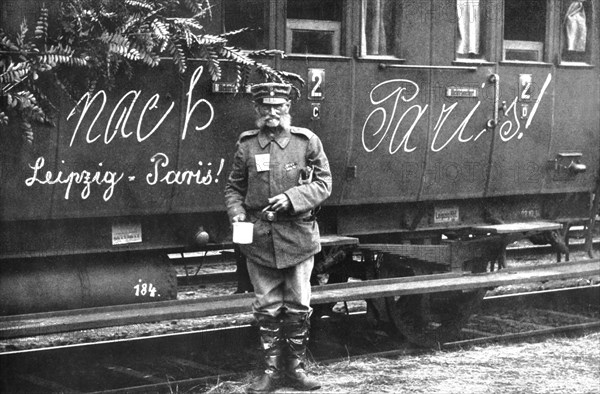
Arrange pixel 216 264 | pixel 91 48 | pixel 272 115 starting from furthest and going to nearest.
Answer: pixel 216 264, pixel 91 48, pixel 272 115

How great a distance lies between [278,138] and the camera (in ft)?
21.4

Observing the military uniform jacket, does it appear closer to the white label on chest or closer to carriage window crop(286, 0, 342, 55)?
the white label on chest

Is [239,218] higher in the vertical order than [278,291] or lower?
higher

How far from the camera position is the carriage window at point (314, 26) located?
25.0 feet

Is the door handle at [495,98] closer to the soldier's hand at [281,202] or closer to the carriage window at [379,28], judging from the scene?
the carriage window at [379,28]

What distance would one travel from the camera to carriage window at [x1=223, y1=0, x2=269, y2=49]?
7.35 meters

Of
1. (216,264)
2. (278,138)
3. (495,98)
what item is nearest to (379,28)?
(495,98)

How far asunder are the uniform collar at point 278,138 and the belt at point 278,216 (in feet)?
1.36

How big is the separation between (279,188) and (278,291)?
67 cm

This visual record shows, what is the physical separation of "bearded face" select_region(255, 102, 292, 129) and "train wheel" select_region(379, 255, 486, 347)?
90.3 inches

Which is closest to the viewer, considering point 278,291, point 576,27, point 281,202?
point 281,202

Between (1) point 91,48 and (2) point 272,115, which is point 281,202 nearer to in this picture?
(2) point 272,115

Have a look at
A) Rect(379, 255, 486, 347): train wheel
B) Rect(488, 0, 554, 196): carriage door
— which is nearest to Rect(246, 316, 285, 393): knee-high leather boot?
Rect(379, 255, 486, 347): train wheel

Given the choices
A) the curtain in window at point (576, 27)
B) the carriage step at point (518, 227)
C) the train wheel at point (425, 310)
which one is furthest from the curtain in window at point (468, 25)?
the train wheel at point (425, 310)
